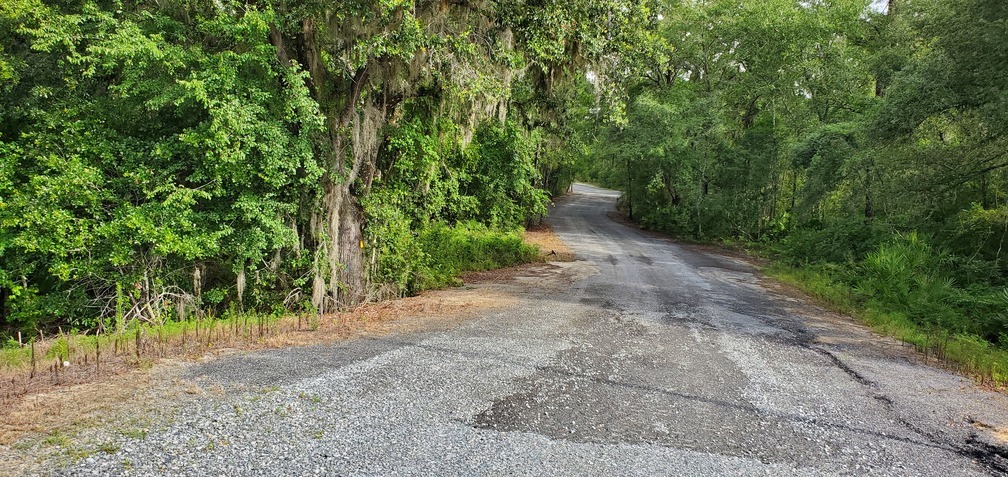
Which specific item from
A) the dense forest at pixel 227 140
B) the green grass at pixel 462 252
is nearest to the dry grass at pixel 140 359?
the dense forest at pixel 227 140

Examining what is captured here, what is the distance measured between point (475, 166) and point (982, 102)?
42.0 ft

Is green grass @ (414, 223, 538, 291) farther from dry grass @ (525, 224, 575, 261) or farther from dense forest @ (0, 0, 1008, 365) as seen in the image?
dry grass @ (525, 224, 575, 261)

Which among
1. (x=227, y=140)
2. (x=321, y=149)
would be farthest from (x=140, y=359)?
(x=321, y=149)

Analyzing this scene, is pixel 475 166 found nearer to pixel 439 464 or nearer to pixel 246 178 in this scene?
pixel 246 178

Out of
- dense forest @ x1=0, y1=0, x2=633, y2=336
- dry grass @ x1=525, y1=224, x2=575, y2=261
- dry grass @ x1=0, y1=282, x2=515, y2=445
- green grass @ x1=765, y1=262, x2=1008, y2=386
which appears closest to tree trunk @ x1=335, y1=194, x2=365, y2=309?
dense forest @ x1=0, y1=0, x2=633, y2=336

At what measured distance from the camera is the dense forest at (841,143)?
9.98m

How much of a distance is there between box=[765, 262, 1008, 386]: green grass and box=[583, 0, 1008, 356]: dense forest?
4.1 inches

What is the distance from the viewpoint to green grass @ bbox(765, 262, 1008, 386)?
20.4 feet

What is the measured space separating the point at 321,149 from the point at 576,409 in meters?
5.60

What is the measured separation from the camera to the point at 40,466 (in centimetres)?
282

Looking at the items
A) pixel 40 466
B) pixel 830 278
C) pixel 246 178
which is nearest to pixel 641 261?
pixel 830 278

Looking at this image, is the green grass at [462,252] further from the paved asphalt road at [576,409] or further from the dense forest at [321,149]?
the paved asphalt road at [576,409]

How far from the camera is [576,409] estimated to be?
420cm

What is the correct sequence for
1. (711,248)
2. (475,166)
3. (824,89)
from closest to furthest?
(475,166), (824,89), (711,248)
